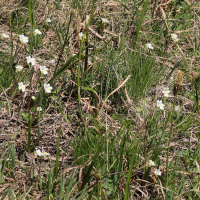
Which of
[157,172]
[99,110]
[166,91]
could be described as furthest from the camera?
[166,91]

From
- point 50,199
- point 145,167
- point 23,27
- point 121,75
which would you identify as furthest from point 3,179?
point 23,27

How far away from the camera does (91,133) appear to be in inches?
90.7

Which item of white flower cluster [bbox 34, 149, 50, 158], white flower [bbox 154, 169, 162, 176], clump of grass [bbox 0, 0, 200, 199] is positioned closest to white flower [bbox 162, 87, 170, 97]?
clump of grass [bbox 0, 0, 200, 199]

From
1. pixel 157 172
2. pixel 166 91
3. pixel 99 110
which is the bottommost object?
pixel 157 172

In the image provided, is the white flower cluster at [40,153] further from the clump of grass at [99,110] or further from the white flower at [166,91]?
the white flower at [166,91]

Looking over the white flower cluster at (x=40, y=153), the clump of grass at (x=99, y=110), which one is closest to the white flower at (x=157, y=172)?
the clump of grass at (x=99, y=110)

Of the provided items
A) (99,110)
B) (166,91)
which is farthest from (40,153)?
(166,91)

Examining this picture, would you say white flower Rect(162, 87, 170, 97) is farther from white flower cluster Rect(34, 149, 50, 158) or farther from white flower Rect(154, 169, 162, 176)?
white flower cluster Rect(34, 149, 50, 158)

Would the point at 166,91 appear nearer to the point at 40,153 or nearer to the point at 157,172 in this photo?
the point at 157,172

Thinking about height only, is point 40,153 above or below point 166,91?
below

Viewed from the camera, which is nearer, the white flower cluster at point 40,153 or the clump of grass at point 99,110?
the clump of grass at point 99,110

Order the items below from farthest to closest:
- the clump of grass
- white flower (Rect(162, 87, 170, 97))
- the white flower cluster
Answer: white flower (Rect(162, 87, 170, 97)) < the white flower cluster < the clump of grass

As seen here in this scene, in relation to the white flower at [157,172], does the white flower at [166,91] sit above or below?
above

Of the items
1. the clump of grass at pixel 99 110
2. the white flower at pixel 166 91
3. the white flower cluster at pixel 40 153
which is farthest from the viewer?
the white flower at pixel 166 91
